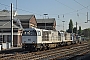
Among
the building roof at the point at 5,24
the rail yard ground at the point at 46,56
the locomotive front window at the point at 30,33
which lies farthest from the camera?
the building roof at the point at 5,24

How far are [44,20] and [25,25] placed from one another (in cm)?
2426

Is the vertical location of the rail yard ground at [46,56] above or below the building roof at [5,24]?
below

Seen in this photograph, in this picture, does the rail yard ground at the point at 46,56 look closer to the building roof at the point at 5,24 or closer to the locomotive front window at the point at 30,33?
the locomotive front window at the point at 30,33

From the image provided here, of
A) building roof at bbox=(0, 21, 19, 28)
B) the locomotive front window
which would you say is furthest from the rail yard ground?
building roof at bbox=(0, 21, 19, 28)

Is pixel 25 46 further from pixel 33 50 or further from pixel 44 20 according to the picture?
pixel 44 20

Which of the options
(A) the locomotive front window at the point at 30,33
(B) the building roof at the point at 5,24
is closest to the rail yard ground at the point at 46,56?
(A) the locomotive front window at the point at 30,33

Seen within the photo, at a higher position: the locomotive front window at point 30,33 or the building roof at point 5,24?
the building roof at point 5,24

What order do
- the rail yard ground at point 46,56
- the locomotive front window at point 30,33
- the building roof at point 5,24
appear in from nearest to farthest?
the rail yard ground at point 46,56 → the locomotive front window at point 30,33 → the building roof at point 5,24

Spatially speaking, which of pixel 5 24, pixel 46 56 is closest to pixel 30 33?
pixel 46 56

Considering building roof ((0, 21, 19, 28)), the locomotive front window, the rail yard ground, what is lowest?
the rail yard ground

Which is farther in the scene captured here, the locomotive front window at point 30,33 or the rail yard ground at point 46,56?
the locomotive front window at point 30,33

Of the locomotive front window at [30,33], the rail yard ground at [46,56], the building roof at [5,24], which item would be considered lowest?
the rail yard ground at [46,56]

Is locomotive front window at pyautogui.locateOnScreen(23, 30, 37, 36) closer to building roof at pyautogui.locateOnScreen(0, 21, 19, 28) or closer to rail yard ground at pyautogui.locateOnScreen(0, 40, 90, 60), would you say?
rail yard ground at pyautogui.locateOnScreen(0, 40, 90, 60)

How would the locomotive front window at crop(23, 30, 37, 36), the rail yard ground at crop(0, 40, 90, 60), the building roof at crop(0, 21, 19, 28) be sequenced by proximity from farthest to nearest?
the building roof at crop(0, 21, 19, 28) → the locomotive front window at crop(23, 30, 37, 36) → the rail yard ground at crop(0, 40, 90, 60)
